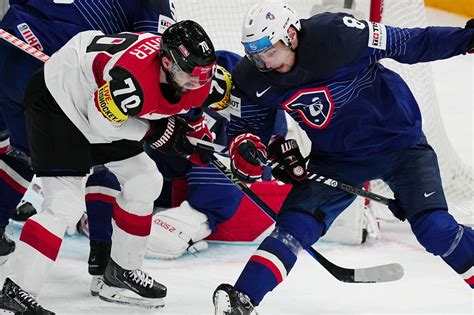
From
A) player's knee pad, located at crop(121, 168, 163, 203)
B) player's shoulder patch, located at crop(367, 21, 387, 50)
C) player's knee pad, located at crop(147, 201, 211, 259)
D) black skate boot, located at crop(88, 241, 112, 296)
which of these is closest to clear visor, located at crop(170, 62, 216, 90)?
player's knee pad, located at crop(121, 168, 163, 203)

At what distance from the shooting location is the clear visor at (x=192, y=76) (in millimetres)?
2818

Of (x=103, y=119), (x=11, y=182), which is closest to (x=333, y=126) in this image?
(x=103, y=119)

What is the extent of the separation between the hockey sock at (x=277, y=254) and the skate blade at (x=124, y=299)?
453mm

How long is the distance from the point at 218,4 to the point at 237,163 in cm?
136

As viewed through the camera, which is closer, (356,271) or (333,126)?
(333,126)

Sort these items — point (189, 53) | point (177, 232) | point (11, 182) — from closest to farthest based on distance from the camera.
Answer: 1. point (189, 53)
2. point (11, 182)
3. point (177, 232)

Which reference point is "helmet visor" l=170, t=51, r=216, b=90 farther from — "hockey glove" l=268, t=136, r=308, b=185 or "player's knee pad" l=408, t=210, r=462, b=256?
"player's knee pad" l=408, t=210, r=462, b=256

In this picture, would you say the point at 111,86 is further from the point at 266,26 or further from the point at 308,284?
the point at 308,284

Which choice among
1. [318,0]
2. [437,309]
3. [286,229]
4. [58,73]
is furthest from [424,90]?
[58,73]

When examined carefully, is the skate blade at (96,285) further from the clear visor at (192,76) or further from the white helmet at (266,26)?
the white helmet at (266,26)

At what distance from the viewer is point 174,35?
283cm

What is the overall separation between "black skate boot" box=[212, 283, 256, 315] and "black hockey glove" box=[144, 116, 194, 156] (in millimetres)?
517

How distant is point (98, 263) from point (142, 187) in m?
0.44

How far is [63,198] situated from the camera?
294 cm
